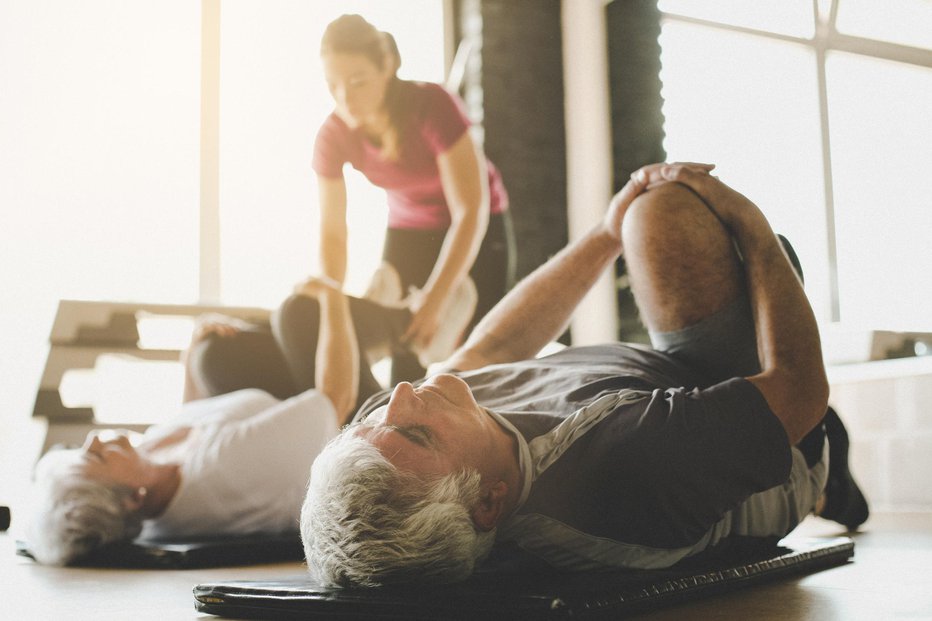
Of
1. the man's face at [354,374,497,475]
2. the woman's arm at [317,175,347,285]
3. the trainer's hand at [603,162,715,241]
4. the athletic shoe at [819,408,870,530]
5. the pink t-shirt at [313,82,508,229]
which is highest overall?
the pink t-shirt at [313,82,508,229]

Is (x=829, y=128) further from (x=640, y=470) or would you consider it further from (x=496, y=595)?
(x=496, y=595)

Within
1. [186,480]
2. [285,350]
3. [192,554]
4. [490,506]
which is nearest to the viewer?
[490,506]

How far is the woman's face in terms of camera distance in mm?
3373

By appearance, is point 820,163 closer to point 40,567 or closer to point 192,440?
point 192,440

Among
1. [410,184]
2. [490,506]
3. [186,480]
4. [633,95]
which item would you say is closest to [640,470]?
[490,506]

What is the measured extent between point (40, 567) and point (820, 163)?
8.50 ft

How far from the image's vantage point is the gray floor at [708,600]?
4.11 ft

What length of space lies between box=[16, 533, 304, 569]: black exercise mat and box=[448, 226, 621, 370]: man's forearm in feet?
1.96

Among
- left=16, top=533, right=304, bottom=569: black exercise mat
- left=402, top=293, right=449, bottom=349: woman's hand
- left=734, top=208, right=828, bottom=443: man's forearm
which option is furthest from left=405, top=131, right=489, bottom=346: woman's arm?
left=734, top=208, right=828, bottom=443: man's forearm

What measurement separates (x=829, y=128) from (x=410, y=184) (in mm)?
1484

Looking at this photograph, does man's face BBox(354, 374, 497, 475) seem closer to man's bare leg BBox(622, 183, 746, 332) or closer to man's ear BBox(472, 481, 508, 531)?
man's ear BBox(472, 481, 508, 531)

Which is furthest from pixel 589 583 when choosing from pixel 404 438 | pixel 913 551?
pixel 913 551

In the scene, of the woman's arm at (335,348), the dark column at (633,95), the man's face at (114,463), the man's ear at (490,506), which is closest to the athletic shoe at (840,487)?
the man's ear at (490,506)

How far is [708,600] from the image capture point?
1351mm
